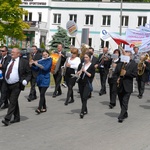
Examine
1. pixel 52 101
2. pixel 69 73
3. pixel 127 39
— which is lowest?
pixel 52 101

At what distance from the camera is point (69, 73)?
1430 cm

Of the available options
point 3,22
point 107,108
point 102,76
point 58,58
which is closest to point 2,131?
point 107,108

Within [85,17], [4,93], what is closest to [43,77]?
[4,93]

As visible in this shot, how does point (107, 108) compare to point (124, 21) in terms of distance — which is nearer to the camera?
point (107, 108)

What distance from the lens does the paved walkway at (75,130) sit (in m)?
8.33

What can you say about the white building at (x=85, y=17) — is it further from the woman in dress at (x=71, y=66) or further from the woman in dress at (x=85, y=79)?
the woman in dress at (x=85, y=79)

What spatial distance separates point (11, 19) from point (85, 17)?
89.7ft

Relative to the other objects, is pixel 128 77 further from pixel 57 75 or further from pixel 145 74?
A: pixel 145 74

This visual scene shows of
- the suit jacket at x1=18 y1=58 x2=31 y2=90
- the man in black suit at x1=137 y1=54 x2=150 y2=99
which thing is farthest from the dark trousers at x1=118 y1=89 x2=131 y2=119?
the man in black suit at x1=137 y1=54 x2=150 y2=99

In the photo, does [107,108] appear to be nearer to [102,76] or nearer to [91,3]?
[102,76]

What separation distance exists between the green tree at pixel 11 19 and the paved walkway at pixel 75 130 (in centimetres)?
2510

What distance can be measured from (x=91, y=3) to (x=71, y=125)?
54.5 meters

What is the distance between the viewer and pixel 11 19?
38.1 metres

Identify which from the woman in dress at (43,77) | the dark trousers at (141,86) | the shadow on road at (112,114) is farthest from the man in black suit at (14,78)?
the dark trousers at (141,86)
